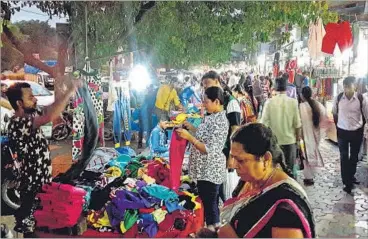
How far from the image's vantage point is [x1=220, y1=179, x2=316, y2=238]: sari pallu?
74.2 inches

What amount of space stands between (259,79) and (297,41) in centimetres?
65

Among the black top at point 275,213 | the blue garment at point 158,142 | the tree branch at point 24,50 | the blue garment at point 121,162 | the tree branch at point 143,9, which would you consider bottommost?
the blue garment at point 121,162

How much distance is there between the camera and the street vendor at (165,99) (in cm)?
538

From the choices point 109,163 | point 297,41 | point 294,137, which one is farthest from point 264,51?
point 109,163

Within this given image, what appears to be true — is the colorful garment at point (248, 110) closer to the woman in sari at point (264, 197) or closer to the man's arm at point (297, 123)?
the man's arm at point (297, 123)

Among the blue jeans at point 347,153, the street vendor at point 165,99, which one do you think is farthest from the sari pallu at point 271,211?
the blue jeans at point 347,153

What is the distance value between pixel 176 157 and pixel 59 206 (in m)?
1.19

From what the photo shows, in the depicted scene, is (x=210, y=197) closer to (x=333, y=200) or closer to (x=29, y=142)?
(x=29, y=142)

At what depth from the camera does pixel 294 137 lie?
469 centimetres

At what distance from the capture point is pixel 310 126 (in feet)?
16.1

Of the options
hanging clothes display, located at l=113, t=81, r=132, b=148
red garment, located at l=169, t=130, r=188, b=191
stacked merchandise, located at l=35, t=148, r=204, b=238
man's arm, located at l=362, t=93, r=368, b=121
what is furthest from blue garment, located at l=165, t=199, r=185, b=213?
man's arm, located at l=362, t=93, r=368, b=121

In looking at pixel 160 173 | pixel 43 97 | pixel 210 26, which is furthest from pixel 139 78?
pixel 43 97

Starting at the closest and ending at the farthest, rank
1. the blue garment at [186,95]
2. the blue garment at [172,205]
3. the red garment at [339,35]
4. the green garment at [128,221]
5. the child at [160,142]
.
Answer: the green garment at [128,221], the blue garment at [172,205], the red garment at [339,35], the child at [160,142], the blue garment at [186,95]

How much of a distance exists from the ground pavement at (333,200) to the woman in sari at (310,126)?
0.10 meters
